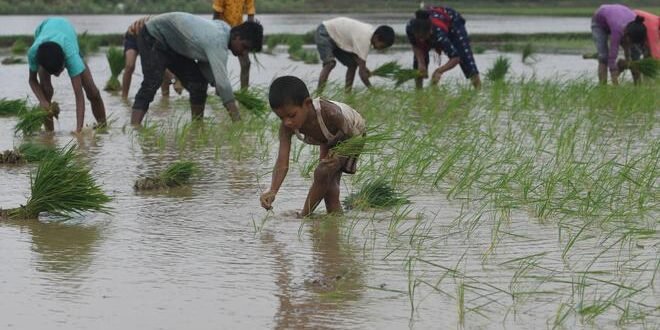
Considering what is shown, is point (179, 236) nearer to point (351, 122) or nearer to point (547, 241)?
point (351, 122)

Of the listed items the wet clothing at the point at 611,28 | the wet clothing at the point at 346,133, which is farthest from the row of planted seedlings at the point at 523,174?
the wet clothing at the point at 611,28

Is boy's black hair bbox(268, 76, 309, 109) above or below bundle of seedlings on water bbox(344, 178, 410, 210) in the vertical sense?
above

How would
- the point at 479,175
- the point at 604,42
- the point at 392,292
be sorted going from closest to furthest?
the point at 392,292, the point at 479,175, the point at 604,42

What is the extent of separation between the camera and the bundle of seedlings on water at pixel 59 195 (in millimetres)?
5914

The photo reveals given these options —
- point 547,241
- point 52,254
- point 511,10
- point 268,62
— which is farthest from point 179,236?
point 511,10

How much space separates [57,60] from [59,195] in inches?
120

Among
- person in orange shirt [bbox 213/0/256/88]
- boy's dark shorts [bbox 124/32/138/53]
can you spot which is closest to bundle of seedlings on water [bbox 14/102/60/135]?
boy's dark shorts [bbox 124/32/138/53]

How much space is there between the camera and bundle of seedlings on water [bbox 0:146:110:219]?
233 inches

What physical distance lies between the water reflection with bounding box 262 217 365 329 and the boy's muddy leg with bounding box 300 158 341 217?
0.21 metres

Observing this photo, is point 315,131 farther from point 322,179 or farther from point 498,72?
point 498,72

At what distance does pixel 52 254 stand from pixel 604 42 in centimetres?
886

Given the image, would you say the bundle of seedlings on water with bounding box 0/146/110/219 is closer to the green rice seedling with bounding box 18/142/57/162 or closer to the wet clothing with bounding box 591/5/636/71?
the green rice seedling with bounding box 18/142/57/162

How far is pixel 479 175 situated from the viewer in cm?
650

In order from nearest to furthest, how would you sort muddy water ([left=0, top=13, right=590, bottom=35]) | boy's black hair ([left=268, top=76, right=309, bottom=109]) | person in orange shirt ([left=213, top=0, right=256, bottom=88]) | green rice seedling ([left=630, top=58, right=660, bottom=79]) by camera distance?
boy's black hair ([left=268, top=76, right=309, bottom=109]), green rice seedling ([left=630, top=58, right=660, bottom=79]), person in orange shirt ([left=213, top=0, right=256, bottom=88]), muddy water ([left=0, top=13, right=590, bottom=35])
